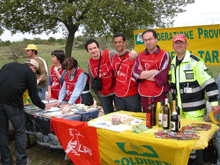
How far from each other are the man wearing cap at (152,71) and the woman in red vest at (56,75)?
2.09m

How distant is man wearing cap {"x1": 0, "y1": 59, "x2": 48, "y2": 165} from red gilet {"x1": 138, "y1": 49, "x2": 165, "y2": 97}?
5.49 feet

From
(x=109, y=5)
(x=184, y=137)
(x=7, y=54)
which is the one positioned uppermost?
(x=109, y=5)

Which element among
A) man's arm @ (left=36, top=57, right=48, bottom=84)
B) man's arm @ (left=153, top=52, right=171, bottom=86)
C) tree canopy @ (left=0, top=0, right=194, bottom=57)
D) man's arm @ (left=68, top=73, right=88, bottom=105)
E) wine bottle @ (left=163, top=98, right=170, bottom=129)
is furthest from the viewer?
tree canopy @ (left=0, top=0, right=194, bottom=57)

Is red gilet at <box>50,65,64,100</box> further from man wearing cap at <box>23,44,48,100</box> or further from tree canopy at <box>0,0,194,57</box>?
tree canopy at <box>0,0,194,57</box>

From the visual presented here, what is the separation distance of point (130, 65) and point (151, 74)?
54 cm

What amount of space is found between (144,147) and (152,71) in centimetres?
116

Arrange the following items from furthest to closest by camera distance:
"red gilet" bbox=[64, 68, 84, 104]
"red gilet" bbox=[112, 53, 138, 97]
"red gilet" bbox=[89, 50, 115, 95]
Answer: "red gilet" bbox=[64, 68, 84, 104], "red gilet" bbox=[89, 50, 115, 95], "red gilet" bbox=[112, 53, 138, 97]

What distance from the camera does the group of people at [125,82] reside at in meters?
2.74

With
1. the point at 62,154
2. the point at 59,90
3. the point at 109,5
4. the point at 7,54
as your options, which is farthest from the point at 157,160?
the point at 7,54

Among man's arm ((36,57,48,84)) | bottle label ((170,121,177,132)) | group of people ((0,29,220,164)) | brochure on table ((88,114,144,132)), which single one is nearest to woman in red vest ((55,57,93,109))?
group of people ((0,29,220,164))

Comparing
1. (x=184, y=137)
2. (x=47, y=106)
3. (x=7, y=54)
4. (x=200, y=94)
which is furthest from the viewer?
(x=7, y=54)

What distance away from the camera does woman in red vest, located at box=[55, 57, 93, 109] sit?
13.2 feet

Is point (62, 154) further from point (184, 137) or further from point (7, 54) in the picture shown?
point (7, 54)

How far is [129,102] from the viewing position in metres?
3.48
